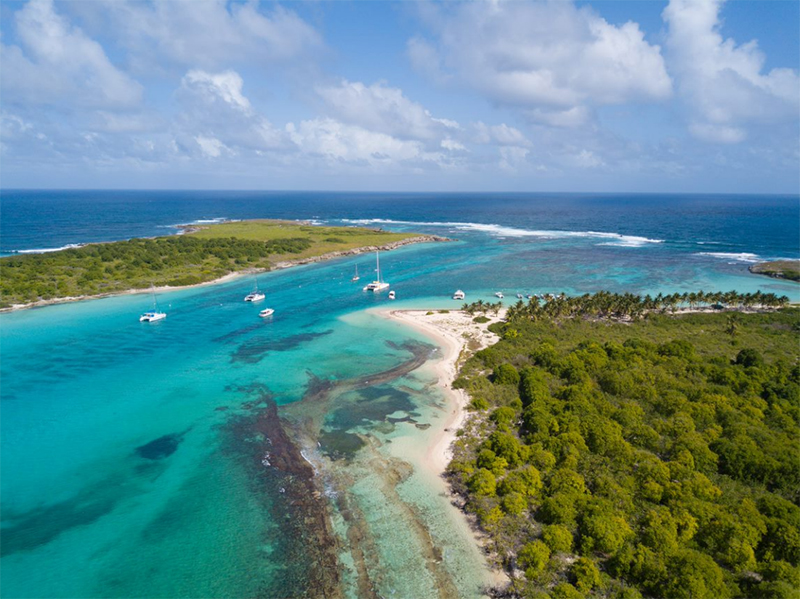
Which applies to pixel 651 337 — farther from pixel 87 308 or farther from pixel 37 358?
pixel 87 308

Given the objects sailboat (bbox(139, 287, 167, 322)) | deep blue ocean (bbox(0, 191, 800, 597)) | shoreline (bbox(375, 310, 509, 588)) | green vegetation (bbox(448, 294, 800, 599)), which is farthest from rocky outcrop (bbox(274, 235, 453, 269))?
green vegetation (bbox(448, 294, 800, 599))

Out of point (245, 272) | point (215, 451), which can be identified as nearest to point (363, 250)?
point (245, 272)

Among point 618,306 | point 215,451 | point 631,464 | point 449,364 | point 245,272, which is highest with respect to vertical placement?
point 618,306

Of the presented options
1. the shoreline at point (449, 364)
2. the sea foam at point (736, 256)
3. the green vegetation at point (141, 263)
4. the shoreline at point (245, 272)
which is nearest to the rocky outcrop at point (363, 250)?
the shoreline at point (245, 272)

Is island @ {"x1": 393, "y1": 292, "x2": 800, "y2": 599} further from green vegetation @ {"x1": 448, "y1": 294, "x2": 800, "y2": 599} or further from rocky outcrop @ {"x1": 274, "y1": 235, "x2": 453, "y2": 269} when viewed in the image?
rocky outcrop @ {"x1": 274, "y1": 235, "x2": 453, "y2": 269}

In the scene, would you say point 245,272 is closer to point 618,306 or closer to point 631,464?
point 618,306

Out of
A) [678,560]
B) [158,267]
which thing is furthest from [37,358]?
[678,560]
